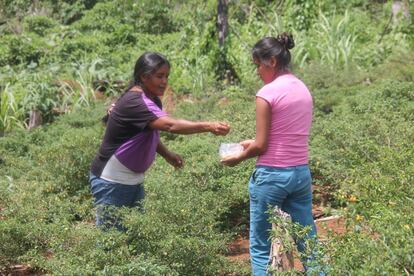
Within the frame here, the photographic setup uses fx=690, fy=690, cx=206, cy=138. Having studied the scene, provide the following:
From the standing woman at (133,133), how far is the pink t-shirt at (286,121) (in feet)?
1.31

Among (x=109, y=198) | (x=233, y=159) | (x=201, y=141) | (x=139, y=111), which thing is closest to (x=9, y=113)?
(x=201, y=141)

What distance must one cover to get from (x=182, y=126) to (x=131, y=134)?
1.04ft

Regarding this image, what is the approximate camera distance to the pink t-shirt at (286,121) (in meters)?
3.55

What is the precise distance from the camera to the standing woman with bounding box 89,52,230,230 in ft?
12.7

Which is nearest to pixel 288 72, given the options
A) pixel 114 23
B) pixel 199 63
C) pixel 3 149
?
pixel 3 149

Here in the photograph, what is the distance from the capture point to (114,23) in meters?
17.8

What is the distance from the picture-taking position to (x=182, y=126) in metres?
3.85

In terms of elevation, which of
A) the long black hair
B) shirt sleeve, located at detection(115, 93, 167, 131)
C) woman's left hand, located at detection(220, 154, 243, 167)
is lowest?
woman's left hand, located at detection(220, 154, 243, 167)

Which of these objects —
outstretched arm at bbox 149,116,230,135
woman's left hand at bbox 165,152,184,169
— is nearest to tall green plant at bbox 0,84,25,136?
woman's left hand at bbox 165,152,184,169

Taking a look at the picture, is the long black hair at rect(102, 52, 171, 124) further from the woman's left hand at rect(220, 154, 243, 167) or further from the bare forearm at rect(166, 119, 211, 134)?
the woman's left hand at rect(220, 154, 243, 167)

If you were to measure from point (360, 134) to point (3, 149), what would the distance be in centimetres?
452

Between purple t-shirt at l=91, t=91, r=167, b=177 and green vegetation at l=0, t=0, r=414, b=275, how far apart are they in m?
0.31

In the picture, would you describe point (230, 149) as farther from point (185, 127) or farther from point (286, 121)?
point (286, 121)

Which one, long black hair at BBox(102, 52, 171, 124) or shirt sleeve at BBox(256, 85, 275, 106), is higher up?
long black hair at BBox(102, 52, 171, 124)
